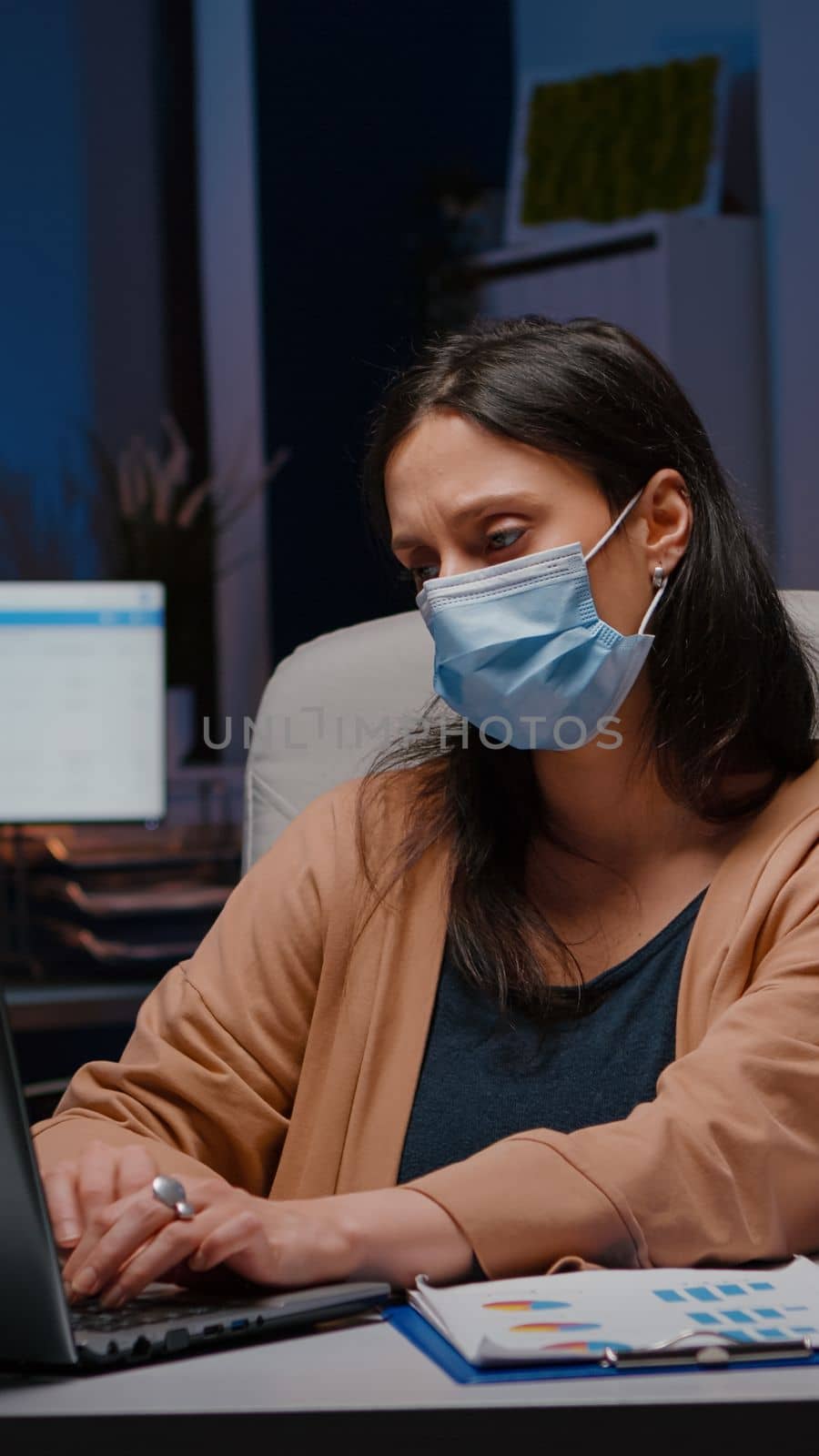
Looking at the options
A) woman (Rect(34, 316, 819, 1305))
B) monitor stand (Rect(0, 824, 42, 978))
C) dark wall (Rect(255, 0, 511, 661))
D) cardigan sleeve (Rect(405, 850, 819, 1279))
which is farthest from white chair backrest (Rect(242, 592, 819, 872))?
dark wall (Rect(255, 0, 511, 661))

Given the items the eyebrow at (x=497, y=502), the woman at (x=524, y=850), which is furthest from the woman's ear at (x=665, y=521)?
the eyebrow at (x=497, y=502)

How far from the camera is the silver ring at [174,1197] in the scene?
2.67 ft

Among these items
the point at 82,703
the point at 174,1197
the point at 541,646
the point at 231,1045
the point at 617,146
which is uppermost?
the point at 617,146

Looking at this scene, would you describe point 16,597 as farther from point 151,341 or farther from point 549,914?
point 549,914

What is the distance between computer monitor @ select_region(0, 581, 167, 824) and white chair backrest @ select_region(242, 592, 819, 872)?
958 mm

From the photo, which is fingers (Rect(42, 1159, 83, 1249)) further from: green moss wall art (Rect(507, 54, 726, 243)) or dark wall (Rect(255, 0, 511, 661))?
green moss wall art (Rect(507, 54, 726, 243))

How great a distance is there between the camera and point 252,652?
3229mm

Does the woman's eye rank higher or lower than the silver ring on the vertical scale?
higher

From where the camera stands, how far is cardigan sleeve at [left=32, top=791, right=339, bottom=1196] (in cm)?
113

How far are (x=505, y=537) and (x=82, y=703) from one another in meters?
1.40

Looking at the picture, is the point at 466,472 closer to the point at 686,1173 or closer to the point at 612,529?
the point at 612,529

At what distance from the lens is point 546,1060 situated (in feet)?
3.81

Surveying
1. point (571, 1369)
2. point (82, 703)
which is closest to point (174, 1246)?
point (571, 1369)

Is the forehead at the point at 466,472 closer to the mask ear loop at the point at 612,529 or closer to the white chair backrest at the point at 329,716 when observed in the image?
the mask ear loop at the point at 612,529
